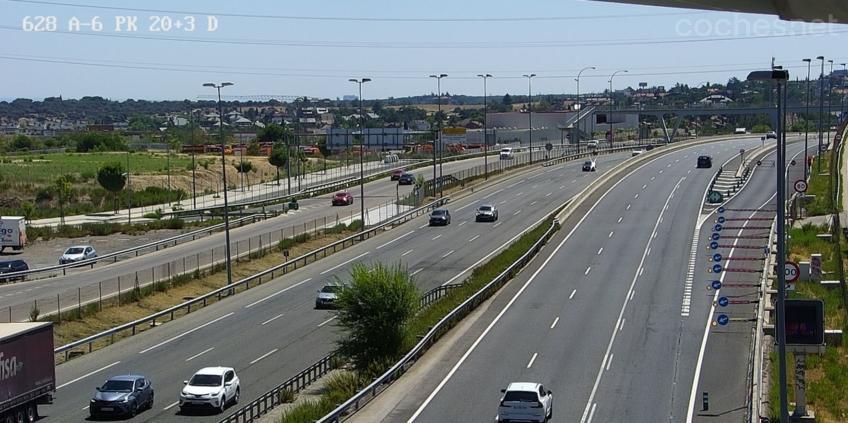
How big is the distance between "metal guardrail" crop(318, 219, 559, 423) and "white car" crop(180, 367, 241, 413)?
357 centimetres

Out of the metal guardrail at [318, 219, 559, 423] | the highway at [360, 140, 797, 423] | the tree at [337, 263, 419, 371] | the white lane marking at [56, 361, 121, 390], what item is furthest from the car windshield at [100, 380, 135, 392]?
the tree at [337, 263, 419, 371]

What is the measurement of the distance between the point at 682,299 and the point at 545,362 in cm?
1111

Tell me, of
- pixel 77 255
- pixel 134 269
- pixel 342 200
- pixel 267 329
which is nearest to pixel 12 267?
pixel 77 255

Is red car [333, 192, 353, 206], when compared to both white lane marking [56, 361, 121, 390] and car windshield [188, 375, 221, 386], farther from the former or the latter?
car windshield [188, 375, 221, 386]

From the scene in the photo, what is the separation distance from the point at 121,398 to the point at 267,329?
1335 cm

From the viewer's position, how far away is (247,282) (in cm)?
5128

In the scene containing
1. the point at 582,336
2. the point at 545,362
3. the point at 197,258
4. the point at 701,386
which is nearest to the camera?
the point at 701,386

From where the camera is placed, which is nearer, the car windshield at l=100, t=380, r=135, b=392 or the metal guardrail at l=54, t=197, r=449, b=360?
the car windshield at l=100, t=380, r=135, b=392

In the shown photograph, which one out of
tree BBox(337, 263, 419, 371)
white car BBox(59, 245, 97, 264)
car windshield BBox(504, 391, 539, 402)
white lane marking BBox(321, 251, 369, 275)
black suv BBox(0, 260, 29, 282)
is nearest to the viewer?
car windshield BBox(504, 391, 539, 402)

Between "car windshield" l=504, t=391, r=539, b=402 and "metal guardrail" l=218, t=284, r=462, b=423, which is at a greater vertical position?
"car windshield" l=504, t=391, r=539, b=402

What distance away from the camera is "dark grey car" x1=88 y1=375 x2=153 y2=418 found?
28.5 meters

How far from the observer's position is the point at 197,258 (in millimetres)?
55938

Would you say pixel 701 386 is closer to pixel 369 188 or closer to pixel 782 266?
pixel 782 266

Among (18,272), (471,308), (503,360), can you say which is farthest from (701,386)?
(18,272)
